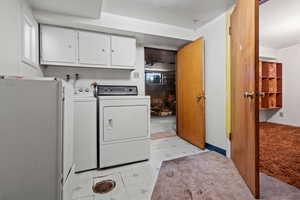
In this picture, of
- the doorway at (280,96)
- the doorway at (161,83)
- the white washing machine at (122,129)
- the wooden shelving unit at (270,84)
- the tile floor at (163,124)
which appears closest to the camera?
the doorway at (280,96)

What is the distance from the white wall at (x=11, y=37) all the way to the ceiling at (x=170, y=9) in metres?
0.99

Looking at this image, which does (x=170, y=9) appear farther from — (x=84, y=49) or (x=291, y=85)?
(x=291, y=85)

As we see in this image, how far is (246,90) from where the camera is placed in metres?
1.47

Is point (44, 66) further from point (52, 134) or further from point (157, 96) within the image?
point (157, 96)

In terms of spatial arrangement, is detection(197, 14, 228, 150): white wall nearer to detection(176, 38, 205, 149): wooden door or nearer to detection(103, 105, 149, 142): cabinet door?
detection(176, 38, 205, 149): wooden door

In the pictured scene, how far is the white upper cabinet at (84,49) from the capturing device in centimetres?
205

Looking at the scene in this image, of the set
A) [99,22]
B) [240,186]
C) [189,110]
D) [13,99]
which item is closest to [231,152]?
[240,186]

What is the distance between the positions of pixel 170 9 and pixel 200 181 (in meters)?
2.37

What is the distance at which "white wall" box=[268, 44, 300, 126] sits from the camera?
3975 millimetres

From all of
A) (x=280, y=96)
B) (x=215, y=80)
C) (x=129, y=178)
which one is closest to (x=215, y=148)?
(x=215, y=80)

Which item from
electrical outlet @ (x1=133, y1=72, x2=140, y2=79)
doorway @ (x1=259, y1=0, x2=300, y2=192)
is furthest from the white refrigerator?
electrical outlet @ (x1=133, y1=72, x2=140, y2=79)

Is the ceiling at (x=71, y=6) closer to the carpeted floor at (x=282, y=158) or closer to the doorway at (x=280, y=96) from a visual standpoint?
the doorway at (x=280, y=96)

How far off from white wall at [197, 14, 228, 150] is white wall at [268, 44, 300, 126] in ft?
11.2

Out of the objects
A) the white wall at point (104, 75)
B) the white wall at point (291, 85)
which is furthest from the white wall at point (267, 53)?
the white wall at point (104, 75)
